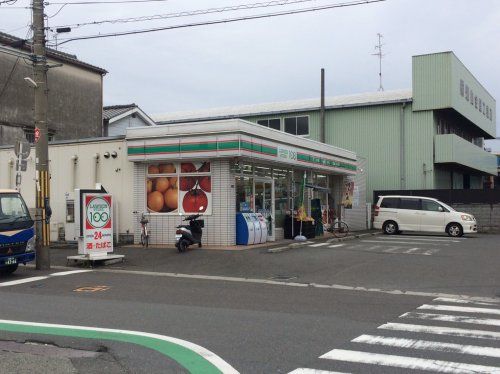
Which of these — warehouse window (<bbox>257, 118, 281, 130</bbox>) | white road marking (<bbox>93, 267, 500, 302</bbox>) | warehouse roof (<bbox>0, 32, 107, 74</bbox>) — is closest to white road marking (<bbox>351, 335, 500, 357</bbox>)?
white road marking (<bbox>93, 267, 500, 302</bbox>)

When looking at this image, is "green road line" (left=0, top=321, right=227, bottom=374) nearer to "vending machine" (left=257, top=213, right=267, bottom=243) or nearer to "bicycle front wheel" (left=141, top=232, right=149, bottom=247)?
"bicycle front wheel" (left=141, top=232, right=149, bottom=247)

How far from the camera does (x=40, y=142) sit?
15.0m

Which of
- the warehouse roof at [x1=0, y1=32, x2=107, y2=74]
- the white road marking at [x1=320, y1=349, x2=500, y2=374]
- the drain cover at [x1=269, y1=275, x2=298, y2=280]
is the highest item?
the warehouse roof at [x1=0, y1=32, x2=107, y2=74]

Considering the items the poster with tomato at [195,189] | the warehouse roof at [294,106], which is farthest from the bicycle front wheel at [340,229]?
the warehouse roof at [294,106]

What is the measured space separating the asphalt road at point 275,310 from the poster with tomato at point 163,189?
2442mm

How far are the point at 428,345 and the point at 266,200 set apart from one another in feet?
46.1

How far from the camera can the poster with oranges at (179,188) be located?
18.4 m

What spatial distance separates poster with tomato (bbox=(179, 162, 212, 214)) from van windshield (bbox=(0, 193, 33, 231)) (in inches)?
230

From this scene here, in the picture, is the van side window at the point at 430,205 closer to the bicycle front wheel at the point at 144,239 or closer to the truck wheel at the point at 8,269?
the bicycle front wheel at the point at 144,239

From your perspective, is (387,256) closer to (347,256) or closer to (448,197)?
(347,256)

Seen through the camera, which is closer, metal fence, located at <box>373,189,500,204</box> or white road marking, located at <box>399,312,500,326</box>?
white road marking, located at <box>399,312,500,326</box>

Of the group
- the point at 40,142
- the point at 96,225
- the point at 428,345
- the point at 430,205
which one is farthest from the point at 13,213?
the point at 430,205

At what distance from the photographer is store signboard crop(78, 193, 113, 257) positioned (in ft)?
50.2

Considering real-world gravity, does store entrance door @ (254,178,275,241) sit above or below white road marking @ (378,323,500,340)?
above
